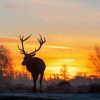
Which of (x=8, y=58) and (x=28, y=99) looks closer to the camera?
(x=28, y=99)

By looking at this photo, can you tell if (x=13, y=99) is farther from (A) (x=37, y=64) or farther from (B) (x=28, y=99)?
(A) (x=37, y=64)

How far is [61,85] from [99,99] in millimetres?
20923

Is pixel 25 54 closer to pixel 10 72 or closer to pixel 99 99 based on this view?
pixel 99 99

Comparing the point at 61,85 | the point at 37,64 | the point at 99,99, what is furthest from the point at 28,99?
the point at 61,85

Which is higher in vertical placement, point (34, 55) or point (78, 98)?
point (34, 55)

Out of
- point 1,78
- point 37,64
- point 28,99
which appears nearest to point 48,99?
point 28,99

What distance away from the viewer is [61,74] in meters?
87.2

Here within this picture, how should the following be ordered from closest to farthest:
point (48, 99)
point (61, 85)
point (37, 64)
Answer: point (48, 99) → point (37, 64) → point (61, 85)

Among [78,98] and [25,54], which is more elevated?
[25,54]

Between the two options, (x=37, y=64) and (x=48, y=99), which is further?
(x=37, y=64)

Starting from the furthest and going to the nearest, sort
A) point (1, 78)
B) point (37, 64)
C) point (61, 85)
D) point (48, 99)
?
point (1, 78), point (61, 85), point (37, 64), point (48, 99)

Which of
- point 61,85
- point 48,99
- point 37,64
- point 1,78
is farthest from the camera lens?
point 1,78

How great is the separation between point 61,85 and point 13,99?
2038 centimetres

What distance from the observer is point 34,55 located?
143ft
